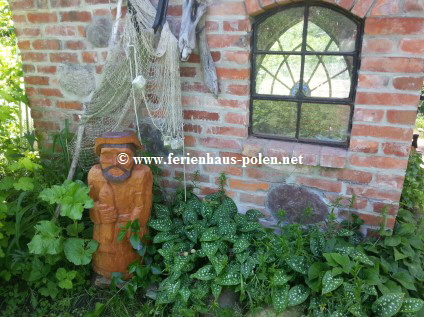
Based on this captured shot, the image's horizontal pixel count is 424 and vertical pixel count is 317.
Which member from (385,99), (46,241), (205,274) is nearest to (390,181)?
(385,99)

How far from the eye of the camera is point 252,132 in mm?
2594

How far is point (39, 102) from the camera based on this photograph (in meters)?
3.15

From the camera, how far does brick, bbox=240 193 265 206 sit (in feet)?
8.52

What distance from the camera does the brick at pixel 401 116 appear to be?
2051 mm

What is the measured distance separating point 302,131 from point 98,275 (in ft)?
5.80

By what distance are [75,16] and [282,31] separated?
1.59 meters

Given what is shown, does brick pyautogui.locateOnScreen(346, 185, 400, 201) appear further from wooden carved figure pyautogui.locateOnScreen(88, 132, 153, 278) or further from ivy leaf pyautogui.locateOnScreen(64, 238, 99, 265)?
ivy leaf pyautogui.locateOnScreen(64, 238, 99, 265)

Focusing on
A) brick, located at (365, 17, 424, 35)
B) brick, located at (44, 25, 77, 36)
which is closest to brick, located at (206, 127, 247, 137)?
brick, located at (365, 17, 424, 35)

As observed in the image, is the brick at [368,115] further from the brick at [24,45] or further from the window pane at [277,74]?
the brick at [24,45]

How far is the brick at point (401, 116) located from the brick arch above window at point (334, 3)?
587mm

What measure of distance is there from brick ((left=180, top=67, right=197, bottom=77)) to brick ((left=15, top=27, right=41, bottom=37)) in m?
1.32

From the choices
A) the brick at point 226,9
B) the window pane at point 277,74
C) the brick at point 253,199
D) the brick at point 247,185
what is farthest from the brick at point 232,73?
the brick at point 253,199

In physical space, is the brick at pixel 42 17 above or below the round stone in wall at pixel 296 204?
above

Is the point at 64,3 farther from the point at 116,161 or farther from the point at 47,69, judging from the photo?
the point at 116,161
